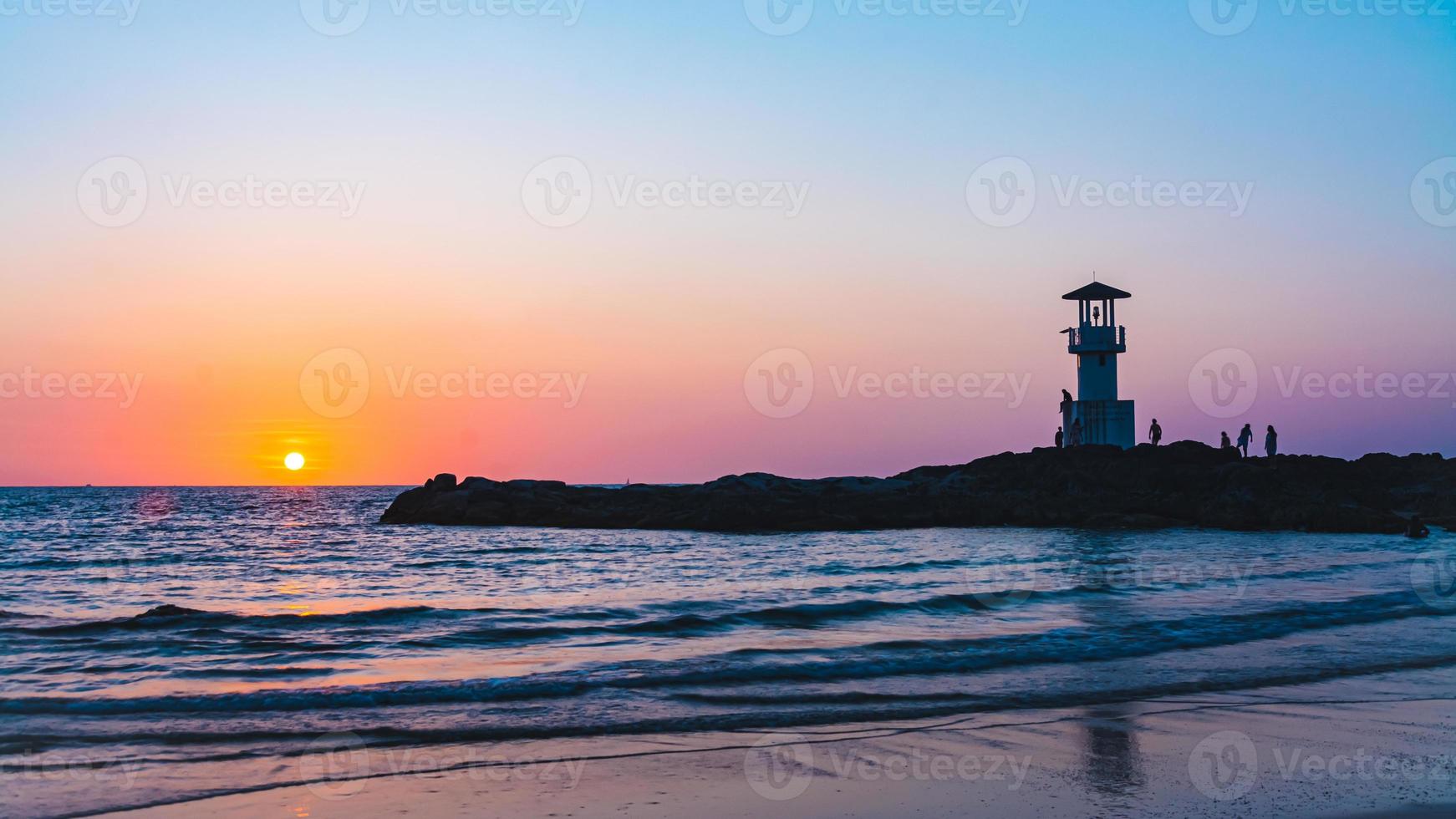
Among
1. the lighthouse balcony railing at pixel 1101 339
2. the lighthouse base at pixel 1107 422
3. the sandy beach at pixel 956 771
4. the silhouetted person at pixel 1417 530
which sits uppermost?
the lighthouse balcony railing at pixel 1101 339

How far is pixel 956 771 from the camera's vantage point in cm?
873

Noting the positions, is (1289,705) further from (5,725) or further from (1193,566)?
(1193,566)

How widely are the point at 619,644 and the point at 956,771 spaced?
8406mm

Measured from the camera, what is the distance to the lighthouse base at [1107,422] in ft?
169

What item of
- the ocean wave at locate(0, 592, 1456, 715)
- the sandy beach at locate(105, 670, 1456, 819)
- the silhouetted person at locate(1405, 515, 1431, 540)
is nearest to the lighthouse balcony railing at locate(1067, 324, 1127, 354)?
the silhouetted person at locate(1405, 515, 1431, 540)

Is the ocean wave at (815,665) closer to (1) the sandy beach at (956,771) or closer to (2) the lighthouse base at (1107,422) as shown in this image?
(1) the sandy beach at (956,771)

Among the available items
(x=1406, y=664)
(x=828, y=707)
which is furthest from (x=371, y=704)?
(x=1406, y=664)

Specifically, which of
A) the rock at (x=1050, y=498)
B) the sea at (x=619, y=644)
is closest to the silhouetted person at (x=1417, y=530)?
the sea at (x=619, y=644)

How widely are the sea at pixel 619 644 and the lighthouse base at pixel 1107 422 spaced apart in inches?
700

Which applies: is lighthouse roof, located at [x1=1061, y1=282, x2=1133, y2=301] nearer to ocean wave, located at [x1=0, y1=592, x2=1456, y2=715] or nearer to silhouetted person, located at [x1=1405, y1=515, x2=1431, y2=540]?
silhouetted person, located at [x1=1405, y1=515, x2=1431, y2=540]

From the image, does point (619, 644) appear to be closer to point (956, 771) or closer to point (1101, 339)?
point (956, 771)

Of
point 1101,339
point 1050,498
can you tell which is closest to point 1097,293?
point 1101,339

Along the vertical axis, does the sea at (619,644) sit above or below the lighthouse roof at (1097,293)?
below

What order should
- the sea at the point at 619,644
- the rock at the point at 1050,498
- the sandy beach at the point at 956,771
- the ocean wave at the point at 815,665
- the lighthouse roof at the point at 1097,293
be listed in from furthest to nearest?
the lighthouse roof at the point at 1097,293 < the rock at the point at 1050,498 < the ocean wave at the point at 815,665 < the sea at the point at 619,644 < the sandy beach at the point at 956,771
